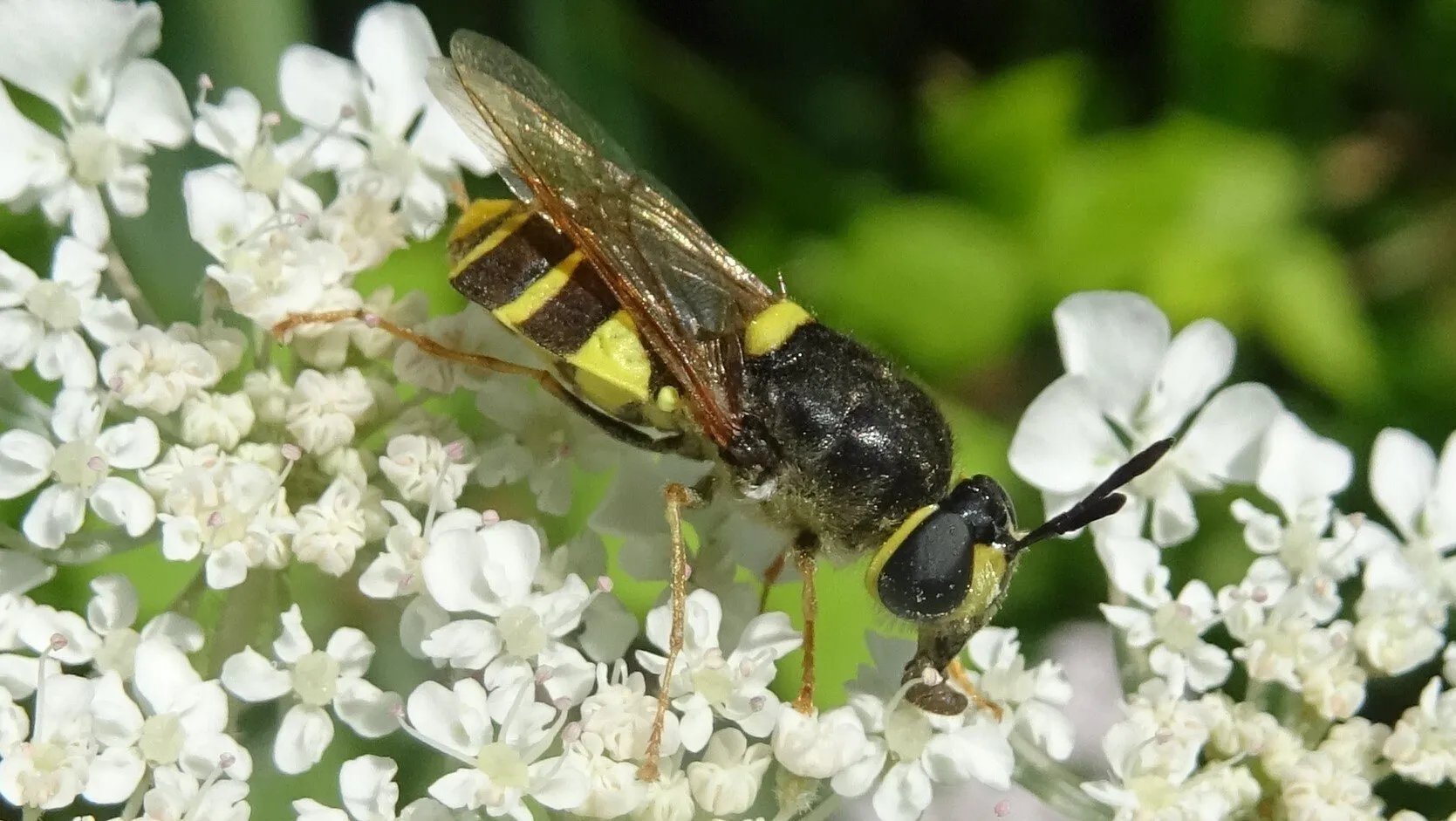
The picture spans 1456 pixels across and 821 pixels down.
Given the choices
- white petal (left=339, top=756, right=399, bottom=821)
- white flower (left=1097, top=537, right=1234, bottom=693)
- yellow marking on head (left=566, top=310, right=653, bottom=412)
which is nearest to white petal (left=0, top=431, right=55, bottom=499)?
white petal (left=339, top=756, right=399, bottom=821)

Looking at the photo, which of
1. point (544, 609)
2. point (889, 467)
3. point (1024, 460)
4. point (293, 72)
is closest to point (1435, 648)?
point (1024, 460)

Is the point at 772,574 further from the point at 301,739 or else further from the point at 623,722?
the point at 301,739

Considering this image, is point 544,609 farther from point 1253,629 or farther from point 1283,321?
point 1283,321

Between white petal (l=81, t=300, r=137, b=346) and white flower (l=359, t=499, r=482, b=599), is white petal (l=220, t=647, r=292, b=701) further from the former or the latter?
white petal (l=81, t=300, r=137, b=346)

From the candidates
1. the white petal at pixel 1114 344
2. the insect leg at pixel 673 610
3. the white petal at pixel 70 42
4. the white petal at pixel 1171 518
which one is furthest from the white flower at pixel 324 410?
the white petal at pixel 1171 518

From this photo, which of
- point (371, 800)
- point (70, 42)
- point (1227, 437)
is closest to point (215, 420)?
point (371, 800)
